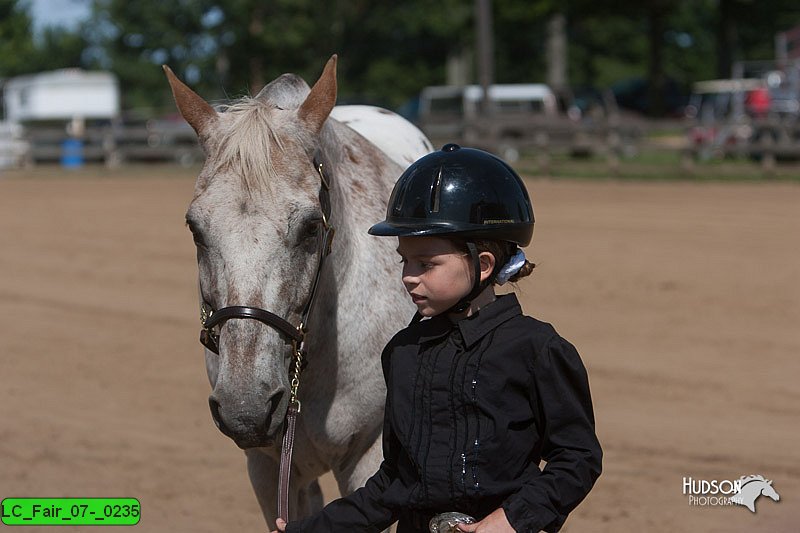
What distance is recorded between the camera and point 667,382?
23.3ft

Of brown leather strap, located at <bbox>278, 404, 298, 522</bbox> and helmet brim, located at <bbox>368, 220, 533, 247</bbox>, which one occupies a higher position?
helmet brim, located at <bbox>368, 220, 533, 247</bbox>

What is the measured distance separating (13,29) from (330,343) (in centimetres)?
5607

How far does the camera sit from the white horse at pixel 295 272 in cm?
276

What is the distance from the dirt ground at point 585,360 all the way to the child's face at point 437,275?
175 cm

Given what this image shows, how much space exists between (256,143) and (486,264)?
77 centimetres

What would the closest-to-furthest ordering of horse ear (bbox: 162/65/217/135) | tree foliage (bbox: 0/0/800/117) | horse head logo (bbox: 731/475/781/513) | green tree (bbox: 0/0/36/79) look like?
horse ear (bbox: 162/65/217/135)
horse head logo (bbox: 731/475/781/513)
tree foliage (bbox: 0/0/800/117)
green tree (bbox: 0/0/36/79)

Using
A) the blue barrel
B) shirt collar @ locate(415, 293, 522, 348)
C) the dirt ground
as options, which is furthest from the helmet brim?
the blue barrel

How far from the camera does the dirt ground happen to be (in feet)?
17.6

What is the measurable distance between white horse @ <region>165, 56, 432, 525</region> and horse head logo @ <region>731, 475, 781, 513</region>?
7.19 ft

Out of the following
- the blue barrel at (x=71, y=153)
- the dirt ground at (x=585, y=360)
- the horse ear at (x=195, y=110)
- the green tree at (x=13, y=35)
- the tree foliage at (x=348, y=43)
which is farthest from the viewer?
the green tree at (x=13, y=35)

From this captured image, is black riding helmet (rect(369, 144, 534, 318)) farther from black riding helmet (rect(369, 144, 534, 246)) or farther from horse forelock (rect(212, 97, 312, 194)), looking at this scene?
horse forelock (rect(212, 97, 312, 194))

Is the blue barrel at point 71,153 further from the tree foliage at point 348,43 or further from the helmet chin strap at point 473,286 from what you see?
the helmet chin strap at point 473,286

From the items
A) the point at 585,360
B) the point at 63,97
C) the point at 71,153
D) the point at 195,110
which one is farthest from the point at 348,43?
the point at 195,110

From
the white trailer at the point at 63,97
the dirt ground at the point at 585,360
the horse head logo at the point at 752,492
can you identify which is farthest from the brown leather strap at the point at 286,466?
the white trailer at the point at 63,97
